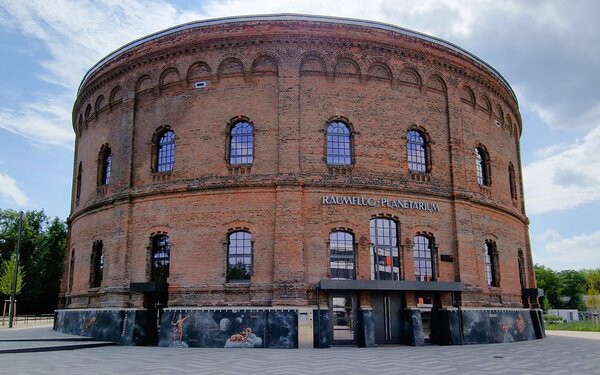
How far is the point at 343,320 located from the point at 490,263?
8.43 metres

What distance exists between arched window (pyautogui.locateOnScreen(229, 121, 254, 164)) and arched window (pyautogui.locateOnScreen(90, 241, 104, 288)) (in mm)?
7907

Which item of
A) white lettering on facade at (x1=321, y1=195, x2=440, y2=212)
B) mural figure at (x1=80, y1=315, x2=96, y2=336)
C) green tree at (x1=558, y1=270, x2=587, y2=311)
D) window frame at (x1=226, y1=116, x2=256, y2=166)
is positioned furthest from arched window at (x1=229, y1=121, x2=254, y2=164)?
green tree at (x1=558, y1=270, x2=587, y2=311)

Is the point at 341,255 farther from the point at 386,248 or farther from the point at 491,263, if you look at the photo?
the point at 491,263

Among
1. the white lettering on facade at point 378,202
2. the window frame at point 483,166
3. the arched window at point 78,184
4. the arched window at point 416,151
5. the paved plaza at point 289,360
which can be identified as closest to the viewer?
the paved plaza at point 289,360

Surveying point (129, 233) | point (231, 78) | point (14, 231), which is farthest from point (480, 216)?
point (14, 231)

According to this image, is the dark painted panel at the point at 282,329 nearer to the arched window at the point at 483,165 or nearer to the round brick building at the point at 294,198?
the round brick building at the point at 294,198

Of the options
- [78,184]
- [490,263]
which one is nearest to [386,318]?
[490,263]

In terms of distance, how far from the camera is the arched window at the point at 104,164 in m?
24.6

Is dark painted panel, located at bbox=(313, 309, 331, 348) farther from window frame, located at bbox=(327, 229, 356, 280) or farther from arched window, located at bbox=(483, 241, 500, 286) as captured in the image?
arched window, located at bbox=(483, 241, 500, 286)

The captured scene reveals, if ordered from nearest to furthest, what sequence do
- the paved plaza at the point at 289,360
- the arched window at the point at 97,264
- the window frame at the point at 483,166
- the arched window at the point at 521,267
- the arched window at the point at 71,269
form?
the paved plaza at the point at 289,360
the arched window at the point at 97,264
the window frame at the point at 483,166
the arched window at the point at 71,269
the arched window at the point at 521,267

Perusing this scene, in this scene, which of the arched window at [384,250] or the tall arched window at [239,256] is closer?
the tall arched window at [239,256]

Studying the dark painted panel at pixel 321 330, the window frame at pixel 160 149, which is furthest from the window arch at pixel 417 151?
the window frame at pixel 160 149

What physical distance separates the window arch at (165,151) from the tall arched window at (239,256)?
14.5 feet

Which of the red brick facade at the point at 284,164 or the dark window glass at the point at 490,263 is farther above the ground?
the red brick facade at the point at 284,164
